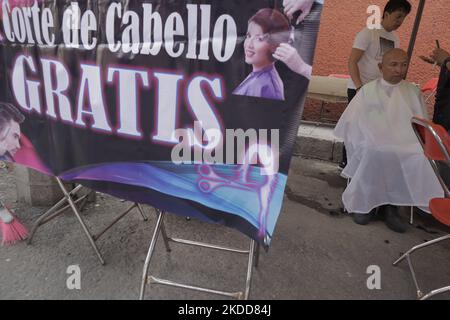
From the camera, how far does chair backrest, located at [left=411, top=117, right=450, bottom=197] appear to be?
1788mm

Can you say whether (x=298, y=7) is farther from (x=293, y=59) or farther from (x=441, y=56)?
(x=441, y=56)

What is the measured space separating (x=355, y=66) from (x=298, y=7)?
2243mm

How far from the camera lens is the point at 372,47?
3.26m

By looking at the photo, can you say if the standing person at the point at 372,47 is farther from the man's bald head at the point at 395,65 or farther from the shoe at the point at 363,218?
the shoe at the point at 363,218

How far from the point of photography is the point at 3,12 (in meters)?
1.98

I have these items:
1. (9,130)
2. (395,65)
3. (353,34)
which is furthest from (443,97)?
(9,130)

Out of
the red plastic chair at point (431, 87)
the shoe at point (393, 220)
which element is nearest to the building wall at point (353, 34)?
the red plastic chair at point (431, 87)

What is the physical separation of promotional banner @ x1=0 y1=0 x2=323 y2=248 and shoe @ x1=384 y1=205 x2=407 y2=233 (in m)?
1.71

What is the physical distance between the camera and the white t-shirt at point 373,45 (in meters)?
3.24

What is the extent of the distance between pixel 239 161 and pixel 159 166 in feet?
1.39

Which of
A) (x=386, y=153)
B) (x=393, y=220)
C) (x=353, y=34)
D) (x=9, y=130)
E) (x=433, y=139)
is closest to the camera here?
(x=433, y=139)

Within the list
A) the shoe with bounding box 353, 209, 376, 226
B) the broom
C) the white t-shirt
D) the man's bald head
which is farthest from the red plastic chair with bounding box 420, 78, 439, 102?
the broom

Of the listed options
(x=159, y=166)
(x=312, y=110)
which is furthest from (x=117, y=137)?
(x=312, y=110)
